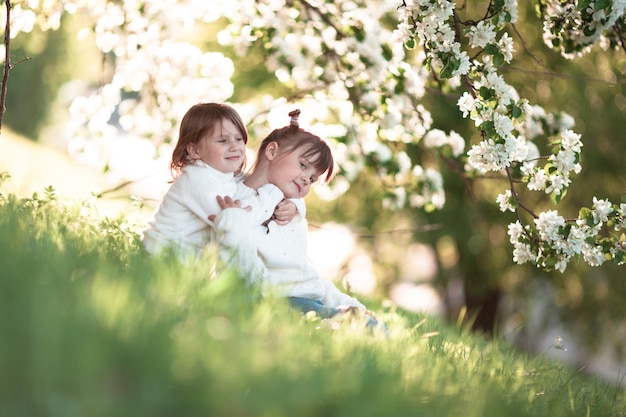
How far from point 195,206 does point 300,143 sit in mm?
777

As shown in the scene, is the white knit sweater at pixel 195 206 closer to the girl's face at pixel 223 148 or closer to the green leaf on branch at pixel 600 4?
the girl's face at pixel 223 148

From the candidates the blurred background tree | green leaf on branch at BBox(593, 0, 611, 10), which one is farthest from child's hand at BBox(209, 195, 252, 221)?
the blurred background tree

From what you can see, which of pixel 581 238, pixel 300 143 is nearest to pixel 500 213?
pixel 300 143

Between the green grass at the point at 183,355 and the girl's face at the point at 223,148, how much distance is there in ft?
3.81

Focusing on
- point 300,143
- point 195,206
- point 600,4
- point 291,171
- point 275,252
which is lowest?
point 275,252

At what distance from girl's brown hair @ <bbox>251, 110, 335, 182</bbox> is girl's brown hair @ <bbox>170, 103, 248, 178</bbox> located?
23cm

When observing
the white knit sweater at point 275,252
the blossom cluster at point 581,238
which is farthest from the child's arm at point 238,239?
the blossom cluster at point 581,238

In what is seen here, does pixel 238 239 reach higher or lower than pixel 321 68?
lower

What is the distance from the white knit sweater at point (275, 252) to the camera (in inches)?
157

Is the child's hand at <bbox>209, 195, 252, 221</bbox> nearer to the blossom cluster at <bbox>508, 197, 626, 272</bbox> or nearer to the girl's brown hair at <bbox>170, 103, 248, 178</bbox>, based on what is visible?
the girl's brown hair at <bbox>170, 103, 248, 178</bbox>

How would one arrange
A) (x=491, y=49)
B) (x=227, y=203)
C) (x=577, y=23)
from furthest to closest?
(x=577, y=23) < (x=227, y=203) < (x=491, y=49)

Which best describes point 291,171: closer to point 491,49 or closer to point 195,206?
point 195,206

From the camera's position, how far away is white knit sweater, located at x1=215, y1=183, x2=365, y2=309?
13.1 ft

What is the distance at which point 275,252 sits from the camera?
4.33 meters
